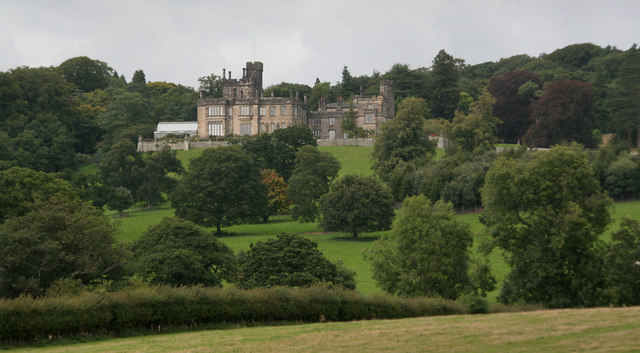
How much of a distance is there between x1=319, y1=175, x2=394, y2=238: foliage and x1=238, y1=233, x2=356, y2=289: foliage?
20899 millimetres

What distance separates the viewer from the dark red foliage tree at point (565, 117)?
89.4 metres

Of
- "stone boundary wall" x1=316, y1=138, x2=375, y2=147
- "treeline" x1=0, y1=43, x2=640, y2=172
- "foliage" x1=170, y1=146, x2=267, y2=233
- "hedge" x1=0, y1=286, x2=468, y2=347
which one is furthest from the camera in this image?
"stone boundary wall" x1=316, y1=138, x2=375, y2=147

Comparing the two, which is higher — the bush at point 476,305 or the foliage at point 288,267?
the foliage at point 288,267

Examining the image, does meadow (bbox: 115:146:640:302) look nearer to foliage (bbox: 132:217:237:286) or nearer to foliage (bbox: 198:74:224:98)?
foliage (bbox: 132:217:237:286)

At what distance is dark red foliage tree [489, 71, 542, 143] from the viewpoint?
337ft

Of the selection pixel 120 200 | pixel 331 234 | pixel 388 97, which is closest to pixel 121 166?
pixel 120 200

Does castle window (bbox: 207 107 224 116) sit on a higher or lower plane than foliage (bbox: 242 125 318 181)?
higher

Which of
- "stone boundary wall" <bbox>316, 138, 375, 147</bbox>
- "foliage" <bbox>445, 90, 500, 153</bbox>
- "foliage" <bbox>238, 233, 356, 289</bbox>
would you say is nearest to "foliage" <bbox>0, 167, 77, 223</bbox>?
"foliage" <bbox>238, 233, 356, 289</bbox>

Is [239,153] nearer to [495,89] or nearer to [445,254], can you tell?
[445,254]

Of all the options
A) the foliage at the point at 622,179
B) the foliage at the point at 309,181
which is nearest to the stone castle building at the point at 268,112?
the foliage at the point at 309,181

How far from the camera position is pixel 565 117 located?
88875mm

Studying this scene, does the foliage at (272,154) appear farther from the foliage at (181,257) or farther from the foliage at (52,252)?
the foliage at (52,252)

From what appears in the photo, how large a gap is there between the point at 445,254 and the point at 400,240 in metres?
2.32

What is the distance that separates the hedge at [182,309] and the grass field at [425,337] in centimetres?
111
